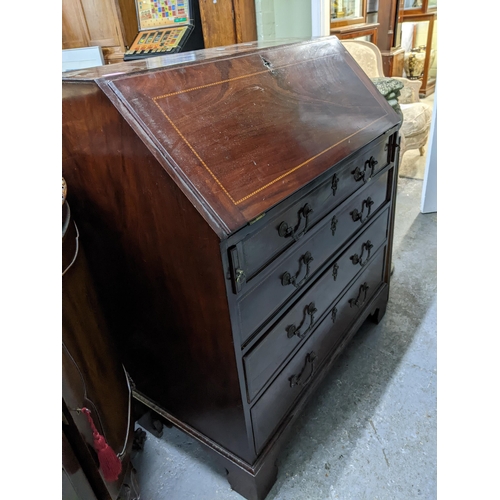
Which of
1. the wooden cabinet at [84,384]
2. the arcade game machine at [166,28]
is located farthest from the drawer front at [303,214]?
the arcade game machine at [166,28]

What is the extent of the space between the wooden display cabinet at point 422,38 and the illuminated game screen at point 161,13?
408cm

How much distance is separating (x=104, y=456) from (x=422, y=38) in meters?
6.08

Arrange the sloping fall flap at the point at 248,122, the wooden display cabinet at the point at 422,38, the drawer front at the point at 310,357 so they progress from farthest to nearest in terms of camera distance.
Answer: the wooden display cabinet at the point at 422,38 < the drawer front at the point at 310,357 < the sloping fall flap at the point at 248,122

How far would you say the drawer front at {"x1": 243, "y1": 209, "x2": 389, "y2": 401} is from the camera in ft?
3.17

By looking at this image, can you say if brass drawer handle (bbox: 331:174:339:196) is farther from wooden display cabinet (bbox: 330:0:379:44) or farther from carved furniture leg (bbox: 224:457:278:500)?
wooden display cabinet (bbox: 330:0:379:44)

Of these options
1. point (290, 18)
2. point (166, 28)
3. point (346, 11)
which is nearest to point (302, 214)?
point (166, 28)

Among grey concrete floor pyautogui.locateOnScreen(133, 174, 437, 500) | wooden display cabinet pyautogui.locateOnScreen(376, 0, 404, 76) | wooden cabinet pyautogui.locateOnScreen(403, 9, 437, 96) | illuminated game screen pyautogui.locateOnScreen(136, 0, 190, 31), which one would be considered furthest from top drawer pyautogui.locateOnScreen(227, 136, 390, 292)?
wooden cabinet pyautogui.locateOnScreen(403, 9, 437, 96)

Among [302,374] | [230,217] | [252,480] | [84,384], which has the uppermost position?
[230,217]

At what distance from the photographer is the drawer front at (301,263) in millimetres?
875

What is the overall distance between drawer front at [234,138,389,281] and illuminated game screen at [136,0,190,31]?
47.8 inches

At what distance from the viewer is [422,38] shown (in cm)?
518

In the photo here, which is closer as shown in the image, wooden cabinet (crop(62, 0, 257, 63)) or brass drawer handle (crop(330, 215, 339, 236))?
brass drawer handle (crop(330, 215, 339, 236))

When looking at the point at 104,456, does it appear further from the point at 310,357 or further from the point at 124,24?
the point at 124,24

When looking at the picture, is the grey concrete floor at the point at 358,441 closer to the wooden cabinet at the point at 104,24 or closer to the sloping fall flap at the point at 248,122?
the sloping fall flap at the point at 248,122
